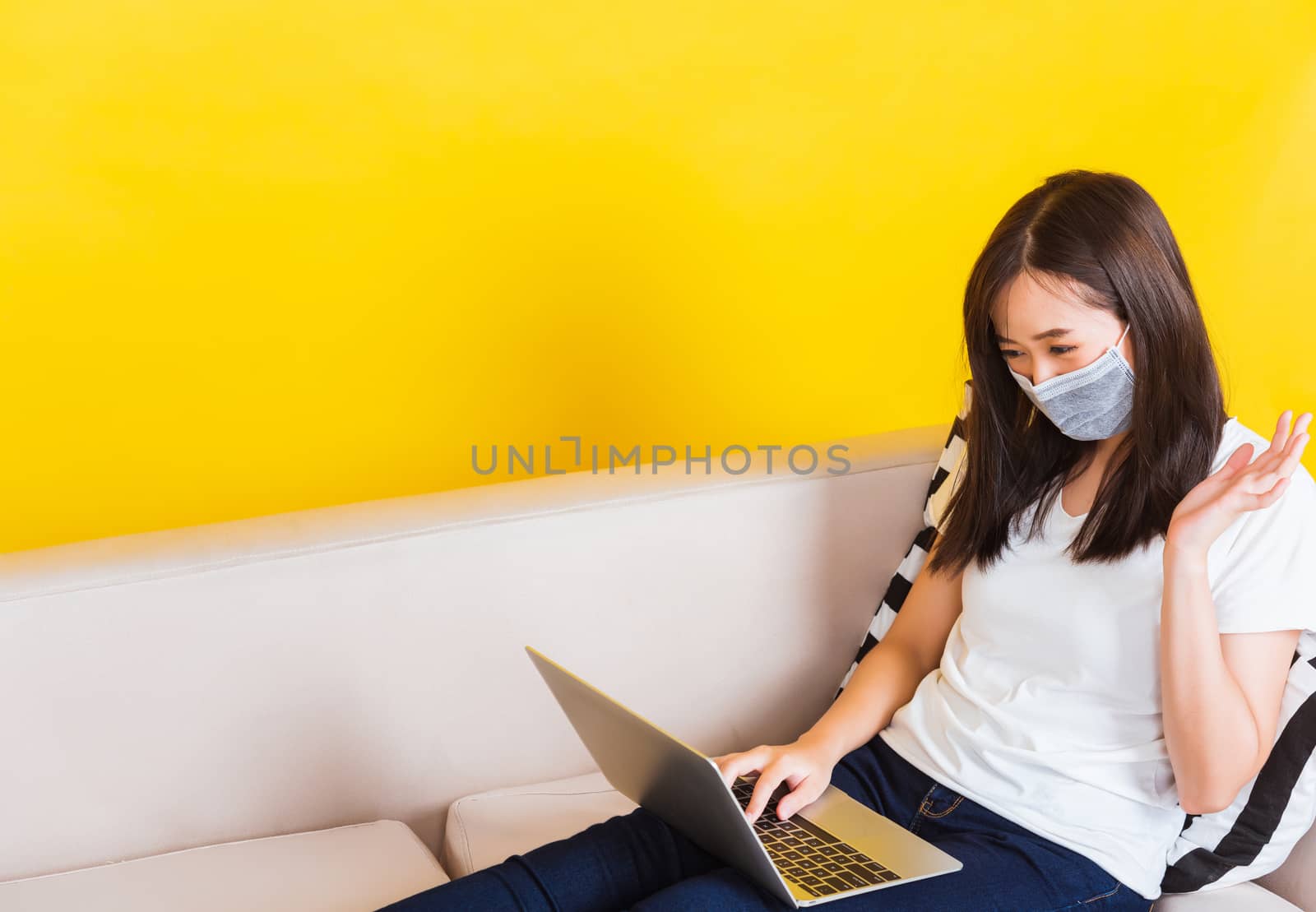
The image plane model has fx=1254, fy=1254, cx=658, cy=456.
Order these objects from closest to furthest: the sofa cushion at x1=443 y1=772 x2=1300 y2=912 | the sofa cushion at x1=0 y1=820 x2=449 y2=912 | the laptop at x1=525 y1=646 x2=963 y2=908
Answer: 1. the laptop at x1=525 y1=646 x2=963 y2=908
2. the sofa cushion at x1=0 y1=820 x2=449 y2=912
3. the sofa cushion at x1=443 y1=772 x2=1300 y2=912

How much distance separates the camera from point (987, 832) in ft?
4.23

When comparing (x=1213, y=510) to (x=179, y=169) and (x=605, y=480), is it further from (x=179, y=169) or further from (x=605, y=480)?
(x=179, y=169)

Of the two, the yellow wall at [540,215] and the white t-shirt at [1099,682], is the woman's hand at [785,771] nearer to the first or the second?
the white t-shirt at [1099,682]

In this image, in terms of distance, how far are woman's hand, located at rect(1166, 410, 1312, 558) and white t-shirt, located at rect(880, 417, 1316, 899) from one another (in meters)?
0.07

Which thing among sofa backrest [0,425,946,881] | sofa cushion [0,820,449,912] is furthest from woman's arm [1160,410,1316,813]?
sofa cushion [0,820,449,912]

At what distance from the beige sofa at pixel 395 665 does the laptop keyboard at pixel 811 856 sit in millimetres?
325

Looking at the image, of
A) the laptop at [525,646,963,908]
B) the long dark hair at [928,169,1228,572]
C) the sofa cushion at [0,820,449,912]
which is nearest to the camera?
the laptop at [525,646,963,908]

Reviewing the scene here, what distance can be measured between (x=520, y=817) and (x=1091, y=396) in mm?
862

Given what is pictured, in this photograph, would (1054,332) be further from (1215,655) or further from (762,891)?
(762,891)

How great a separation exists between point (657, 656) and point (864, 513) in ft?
1.16

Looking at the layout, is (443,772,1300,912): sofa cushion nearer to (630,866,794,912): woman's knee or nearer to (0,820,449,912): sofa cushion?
(0,820,449,912): sofa cushion

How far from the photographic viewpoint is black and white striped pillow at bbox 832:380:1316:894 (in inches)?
51.7

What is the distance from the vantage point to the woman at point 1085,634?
46.3 inches

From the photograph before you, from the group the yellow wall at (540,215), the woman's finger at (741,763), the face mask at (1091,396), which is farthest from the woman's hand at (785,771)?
the yellow wall at (540,215)
